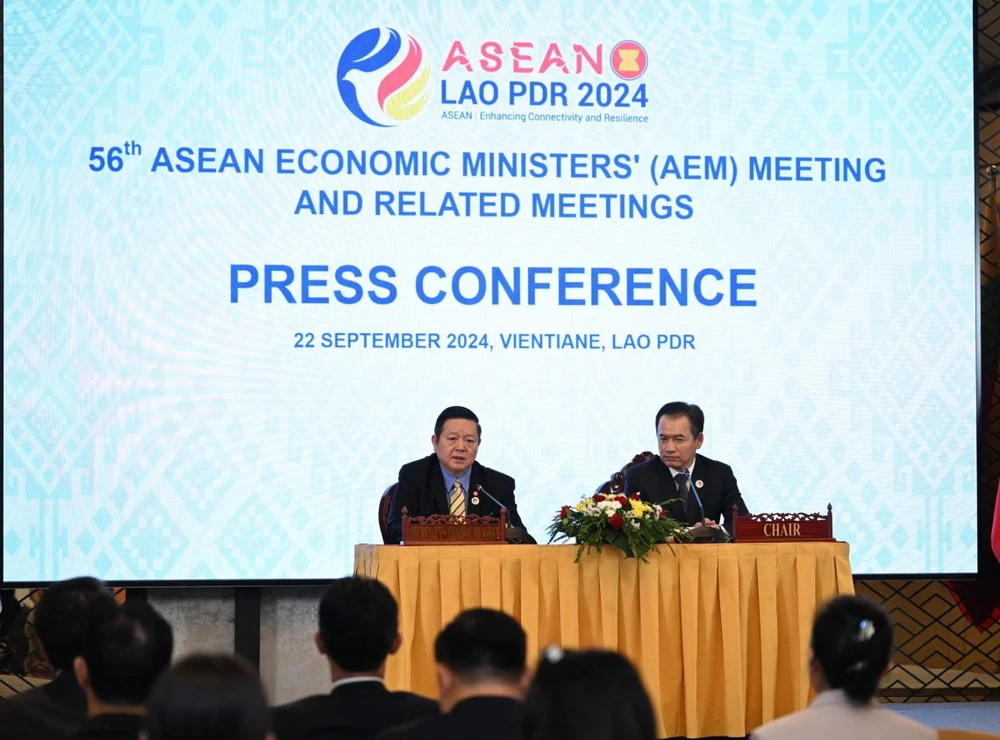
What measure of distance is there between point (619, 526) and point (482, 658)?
247 centimetres

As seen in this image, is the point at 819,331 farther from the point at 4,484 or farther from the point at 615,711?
the point at 615,711

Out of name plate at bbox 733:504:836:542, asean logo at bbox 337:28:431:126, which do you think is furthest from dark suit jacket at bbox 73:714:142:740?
asean logo at bbox 337:28:431:126

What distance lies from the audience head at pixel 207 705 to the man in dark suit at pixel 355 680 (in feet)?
2.72

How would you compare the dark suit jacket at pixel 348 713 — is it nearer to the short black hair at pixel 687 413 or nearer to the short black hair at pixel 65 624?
the short black hair at pixel 65 624

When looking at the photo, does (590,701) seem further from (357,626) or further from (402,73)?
(402,73)

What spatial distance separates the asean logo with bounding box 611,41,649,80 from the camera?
6.21m

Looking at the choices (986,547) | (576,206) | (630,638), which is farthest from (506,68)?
(986,547)

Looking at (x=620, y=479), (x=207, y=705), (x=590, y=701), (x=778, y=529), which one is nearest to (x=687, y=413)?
(x=620, y=479)

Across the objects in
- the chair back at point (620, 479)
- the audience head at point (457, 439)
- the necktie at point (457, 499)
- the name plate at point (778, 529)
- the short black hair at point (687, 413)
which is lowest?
the name plate at point (778, 529)

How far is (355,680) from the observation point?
2480 millimetres

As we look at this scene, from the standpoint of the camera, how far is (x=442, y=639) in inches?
89.0

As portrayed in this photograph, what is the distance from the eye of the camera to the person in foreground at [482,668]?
7.04ft

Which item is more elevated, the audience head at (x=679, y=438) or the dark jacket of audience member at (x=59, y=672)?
the audience head at (x=679, y=438)

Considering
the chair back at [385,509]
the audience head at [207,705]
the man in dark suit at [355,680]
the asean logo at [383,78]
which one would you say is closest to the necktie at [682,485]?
the chair back at [385,509]
